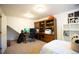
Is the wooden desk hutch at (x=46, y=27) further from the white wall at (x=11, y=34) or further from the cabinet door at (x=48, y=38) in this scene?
the white wall at (x=11, y=34)

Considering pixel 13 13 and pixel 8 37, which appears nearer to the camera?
pixel 13 13

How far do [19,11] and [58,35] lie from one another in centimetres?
72

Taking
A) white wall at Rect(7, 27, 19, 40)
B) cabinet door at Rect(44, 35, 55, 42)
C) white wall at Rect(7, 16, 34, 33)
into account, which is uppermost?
white wall at Rect(7, 16, 34, 33)

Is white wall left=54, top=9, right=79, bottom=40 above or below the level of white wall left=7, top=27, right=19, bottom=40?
above

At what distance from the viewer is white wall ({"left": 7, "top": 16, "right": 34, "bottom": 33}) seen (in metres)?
1.36

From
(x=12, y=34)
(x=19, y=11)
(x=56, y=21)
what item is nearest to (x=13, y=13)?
(x=19, y=11)

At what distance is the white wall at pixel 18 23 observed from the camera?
4.47ft

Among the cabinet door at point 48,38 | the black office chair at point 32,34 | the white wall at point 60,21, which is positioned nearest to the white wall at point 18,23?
the black office chair at point 32,34

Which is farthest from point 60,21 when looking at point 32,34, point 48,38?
point 32,34

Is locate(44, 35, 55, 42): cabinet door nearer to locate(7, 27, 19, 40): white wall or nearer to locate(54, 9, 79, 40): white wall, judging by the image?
locate(54, 9, 79, 40): white wall

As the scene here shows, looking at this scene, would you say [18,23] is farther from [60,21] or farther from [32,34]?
[60,21]

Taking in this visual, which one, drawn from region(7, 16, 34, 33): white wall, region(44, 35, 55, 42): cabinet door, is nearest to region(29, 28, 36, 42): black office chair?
region(7, 16, 34, 33): white wall
